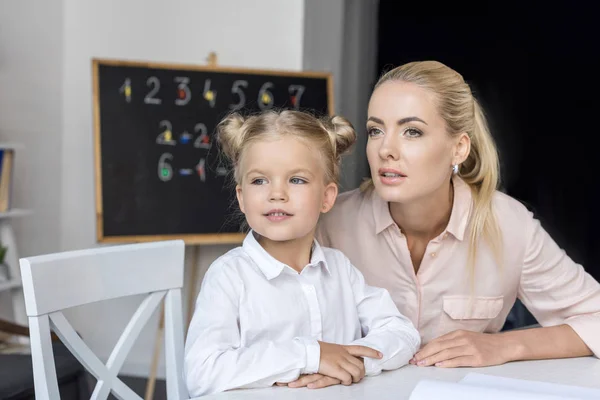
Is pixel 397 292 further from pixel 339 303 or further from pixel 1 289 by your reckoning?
pixel 1 289

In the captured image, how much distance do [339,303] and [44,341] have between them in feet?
1.59

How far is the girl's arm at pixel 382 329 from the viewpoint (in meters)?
1.31

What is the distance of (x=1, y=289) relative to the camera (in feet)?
10.1

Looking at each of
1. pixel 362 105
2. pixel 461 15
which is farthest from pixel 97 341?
pixel 461 15

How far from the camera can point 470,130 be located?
1766 millimetres

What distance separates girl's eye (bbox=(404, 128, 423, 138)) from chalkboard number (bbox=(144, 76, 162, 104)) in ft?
5.86

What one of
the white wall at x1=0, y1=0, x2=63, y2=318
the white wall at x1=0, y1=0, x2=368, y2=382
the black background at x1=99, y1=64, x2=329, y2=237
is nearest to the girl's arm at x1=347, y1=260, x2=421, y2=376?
the black background at x1=99, y1=64, x2=329, y2=237

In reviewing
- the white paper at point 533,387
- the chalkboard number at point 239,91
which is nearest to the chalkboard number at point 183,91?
the chalkboard number at point 239,91

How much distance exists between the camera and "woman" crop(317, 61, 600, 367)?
1638 mm

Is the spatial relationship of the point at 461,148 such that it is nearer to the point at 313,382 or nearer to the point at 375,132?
the point at 375,132

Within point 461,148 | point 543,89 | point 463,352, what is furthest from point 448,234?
point 543,89

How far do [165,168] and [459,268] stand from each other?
1.69 metres

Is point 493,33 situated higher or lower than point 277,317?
higher

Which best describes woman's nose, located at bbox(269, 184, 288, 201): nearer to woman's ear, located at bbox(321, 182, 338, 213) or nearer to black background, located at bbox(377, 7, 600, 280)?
woman's ear, located at bbox(321, 182, 338, 213)
